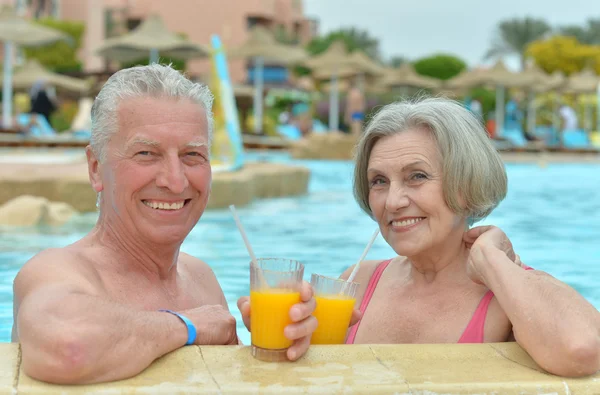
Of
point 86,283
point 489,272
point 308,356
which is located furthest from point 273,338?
point 489,272

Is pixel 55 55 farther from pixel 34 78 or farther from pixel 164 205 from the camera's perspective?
pixel 164 205

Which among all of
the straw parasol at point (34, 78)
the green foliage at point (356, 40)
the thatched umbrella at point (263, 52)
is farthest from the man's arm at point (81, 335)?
the green foliage at point (356, 40)

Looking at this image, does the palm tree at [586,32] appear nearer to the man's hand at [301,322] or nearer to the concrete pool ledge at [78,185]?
the concrete pool ledge at [78,185]

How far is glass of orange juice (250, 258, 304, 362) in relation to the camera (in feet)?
6.34

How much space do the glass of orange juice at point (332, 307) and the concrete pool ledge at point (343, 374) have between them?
0.09 m

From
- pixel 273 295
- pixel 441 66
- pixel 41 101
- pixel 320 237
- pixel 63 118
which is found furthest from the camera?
pixel 441 66

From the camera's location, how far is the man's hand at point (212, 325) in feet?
7.16

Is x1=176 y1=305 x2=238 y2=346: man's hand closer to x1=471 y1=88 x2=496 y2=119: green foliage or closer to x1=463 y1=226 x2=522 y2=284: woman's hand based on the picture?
x1=463 y1=226 x2=522 y2=284: woman's hand

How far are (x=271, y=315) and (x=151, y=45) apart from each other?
683 inches

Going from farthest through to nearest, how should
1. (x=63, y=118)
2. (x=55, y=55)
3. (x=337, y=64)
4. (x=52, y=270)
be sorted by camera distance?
1. (x=55, y=55)
2. (x=63, y=118)
3. (x=337, y=64)
4. (x=52, y=270)

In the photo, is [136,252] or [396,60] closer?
[136,252]

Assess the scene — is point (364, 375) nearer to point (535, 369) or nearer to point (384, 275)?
point (535, 369)

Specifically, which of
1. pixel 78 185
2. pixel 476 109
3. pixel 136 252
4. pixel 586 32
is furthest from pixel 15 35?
pixel 586 32

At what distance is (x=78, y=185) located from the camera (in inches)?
307
